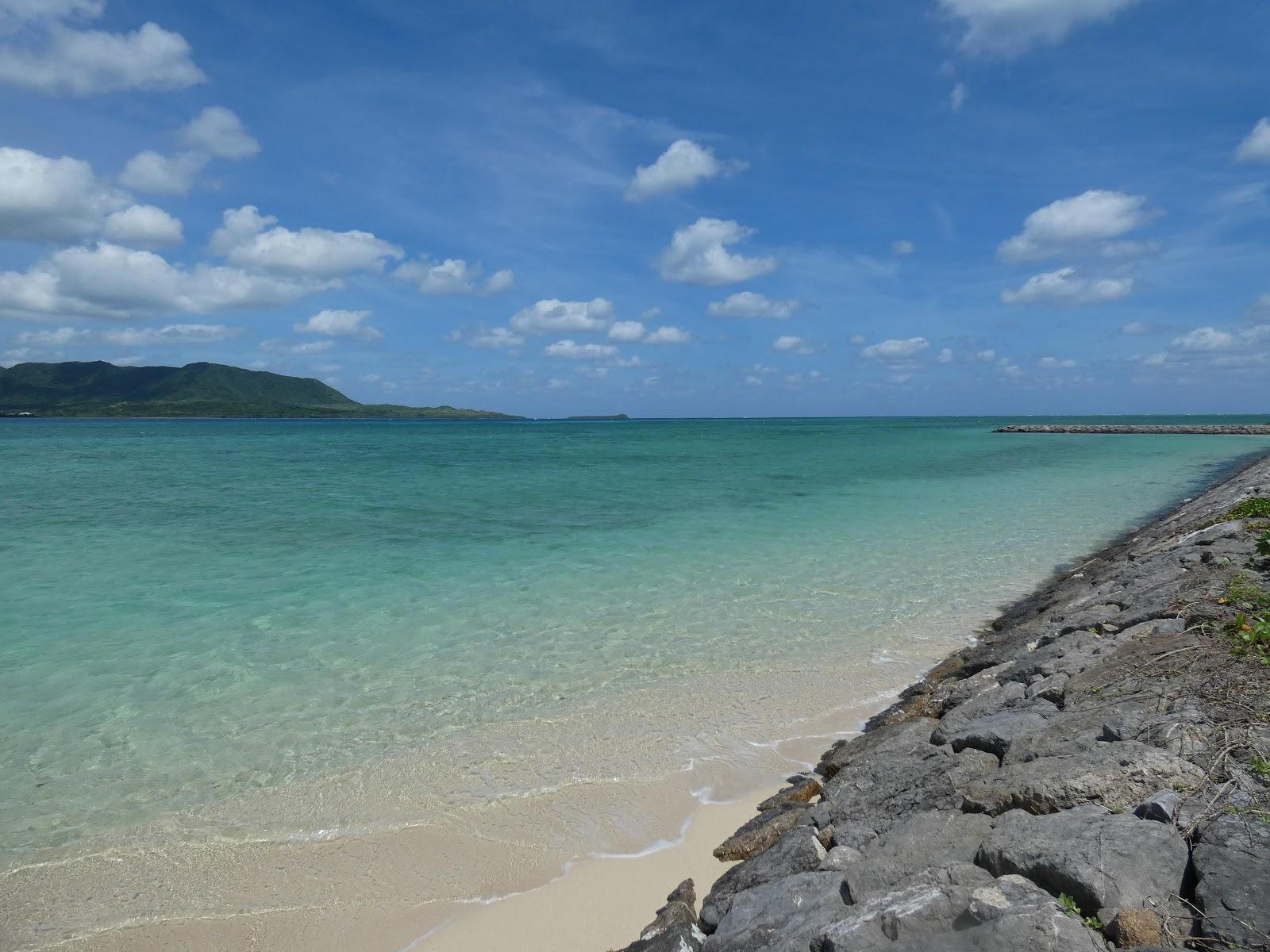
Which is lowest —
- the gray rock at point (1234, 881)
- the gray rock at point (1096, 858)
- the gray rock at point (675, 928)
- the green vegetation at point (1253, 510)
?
the gray rock at point (675, 928)

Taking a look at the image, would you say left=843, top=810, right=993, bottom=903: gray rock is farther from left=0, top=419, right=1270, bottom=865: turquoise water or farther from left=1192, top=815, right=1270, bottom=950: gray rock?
left=0, top=419, right=1270, bottom=865: turquoise water

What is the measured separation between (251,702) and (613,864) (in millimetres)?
4965

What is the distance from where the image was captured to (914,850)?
12.5 ft

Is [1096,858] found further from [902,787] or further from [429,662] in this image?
[429,662]

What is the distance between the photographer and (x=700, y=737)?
707 cm

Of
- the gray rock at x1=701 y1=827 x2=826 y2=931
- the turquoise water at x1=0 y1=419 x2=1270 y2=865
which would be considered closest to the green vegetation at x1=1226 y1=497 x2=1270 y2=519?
the turquoise water at x1=0 y1=419 x2=1270 y2=865

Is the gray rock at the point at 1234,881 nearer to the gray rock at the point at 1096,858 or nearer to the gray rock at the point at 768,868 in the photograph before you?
the gray rock at the point at 1096,858

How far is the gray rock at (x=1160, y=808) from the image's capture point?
10.9 ft

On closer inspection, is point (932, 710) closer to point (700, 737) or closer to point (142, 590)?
point (700, 737)

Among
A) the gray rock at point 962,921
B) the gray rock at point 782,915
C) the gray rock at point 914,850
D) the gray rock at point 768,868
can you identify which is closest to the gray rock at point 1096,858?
the gray rock at point 962,921

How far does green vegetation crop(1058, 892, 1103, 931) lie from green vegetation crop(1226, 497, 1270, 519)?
36.0 ft

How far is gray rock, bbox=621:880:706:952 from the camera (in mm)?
3922

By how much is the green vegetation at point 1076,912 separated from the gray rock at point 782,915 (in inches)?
38.3

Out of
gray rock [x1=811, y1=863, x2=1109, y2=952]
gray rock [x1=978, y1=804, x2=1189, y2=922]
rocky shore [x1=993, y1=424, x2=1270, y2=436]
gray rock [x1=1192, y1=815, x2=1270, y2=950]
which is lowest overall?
gray rock [x1=811, y1=863, x2=1109, y2=952]
